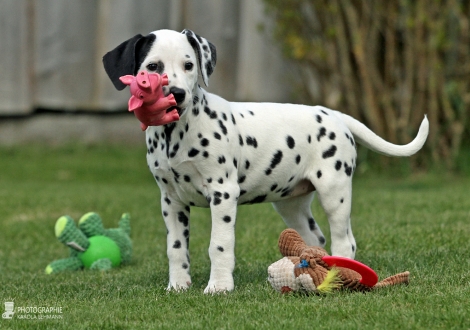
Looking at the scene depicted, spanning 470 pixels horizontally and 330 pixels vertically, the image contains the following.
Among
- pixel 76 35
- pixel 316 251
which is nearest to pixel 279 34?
pixel 76 35

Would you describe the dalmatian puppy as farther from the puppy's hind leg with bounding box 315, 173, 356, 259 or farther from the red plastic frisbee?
the red plastic frisbee

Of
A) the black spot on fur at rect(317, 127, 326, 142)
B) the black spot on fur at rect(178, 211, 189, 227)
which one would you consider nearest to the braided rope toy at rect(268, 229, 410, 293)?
the black spot on fur at rect(178, 211, 189, 227)

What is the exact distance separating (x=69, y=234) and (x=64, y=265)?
25 cm

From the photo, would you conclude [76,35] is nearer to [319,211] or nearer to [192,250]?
[319,211]

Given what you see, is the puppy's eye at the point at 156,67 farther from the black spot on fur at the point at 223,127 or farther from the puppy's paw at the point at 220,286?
the puppy's paw at the point at 220,286

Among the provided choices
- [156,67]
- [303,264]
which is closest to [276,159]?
[303,264]

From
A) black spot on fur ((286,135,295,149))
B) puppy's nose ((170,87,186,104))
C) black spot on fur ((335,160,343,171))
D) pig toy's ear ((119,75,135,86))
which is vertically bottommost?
black spot on fur ((335,160,343,171))

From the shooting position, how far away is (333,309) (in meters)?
4.09

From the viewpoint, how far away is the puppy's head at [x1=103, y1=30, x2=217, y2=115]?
4672 mm

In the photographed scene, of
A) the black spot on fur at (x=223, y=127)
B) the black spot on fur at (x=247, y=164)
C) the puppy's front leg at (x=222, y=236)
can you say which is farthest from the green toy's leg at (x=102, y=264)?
the black spot on fur at (x=223, y=127)

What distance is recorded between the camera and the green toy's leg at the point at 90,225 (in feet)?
21.3

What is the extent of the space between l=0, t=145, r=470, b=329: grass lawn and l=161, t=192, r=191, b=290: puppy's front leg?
12 centimetres

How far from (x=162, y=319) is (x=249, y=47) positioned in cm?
813

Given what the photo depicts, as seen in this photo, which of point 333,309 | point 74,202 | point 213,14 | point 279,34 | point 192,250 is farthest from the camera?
point 213,14
